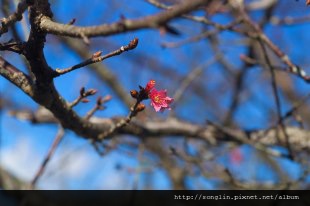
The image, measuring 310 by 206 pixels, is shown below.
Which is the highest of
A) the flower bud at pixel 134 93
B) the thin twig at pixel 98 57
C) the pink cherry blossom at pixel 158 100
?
the pink cherry blossom at pixel 158 100

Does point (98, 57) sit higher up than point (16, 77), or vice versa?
point (16, 77)

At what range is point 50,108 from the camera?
1.56 meters

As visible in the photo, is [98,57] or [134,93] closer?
[98,57]

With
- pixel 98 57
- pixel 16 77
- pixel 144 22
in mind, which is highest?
pixel 144 22

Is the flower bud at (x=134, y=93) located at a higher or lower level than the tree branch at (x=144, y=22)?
lower

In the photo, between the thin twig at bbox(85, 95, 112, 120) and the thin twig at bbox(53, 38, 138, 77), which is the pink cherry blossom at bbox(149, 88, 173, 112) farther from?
the thin twig at bbox(85, 95, 112, 120)

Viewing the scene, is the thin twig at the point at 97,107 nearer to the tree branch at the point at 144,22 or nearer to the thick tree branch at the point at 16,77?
the tree branch at the point at 144,22

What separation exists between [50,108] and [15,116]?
127 centimetres
